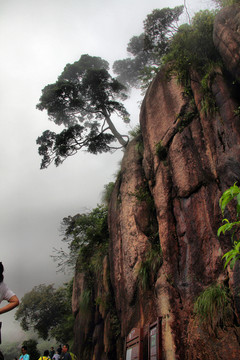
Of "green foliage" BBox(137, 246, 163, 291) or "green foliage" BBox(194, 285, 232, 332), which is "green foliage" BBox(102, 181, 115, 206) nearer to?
"green foliage" BBox(137, 246, 163, 291)

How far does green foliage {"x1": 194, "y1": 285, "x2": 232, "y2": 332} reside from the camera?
5.27 metres

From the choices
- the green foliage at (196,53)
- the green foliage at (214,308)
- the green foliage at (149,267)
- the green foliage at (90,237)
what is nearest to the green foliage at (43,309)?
the green foliage at (90,237)

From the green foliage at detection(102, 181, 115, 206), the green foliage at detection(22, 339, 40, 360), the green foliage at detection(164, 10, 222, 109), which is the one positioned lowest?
the green foliage at detection(22, 339, 40, 360)

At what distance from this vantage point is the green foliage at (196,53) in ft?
28.2

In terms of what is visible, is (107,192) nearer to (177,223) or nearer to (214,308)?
(177,223)

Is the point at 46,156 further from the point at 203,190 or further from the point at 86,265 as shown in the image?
the point at 203,190

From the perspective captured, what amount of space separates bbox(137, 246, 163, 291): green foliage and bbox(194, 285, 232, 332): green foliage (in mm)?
2353

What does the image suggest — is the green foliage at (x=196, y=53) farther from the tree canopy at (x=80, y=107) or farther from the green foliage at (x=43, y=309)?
the green foliage at (x=43, y=309)

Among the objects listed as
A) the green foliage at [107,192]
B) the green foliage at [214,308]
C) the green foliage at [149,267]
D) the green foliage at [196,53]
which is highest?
the green foliage at [196,53]

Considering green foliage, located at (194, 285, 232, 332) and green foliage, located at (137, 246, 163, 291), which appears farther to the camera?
green foliage, located at (137, 246, 163, 291)

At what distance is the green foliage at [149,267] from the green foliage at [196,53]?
19.2ft

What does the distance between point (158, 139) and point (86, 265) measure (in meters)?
8.13

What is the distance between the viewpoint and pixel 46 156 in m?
16.2

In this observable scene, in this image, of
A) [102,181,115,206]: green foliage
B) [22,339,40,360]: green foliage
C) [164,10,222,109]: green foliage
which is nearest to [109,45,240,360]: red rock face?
[164,10,222,109]: green foliage
